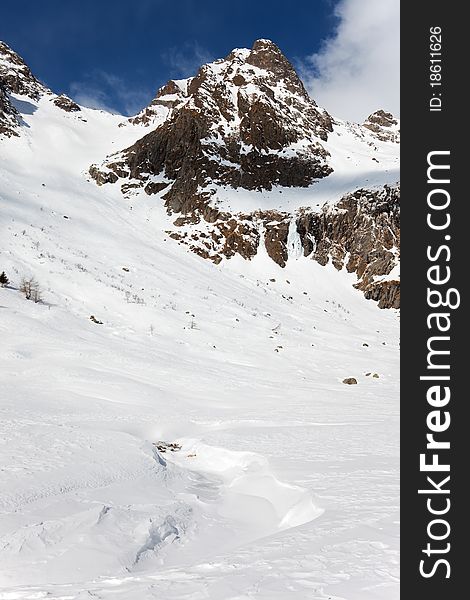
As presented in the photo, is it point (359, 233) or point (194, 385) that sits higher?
point (359, 233)

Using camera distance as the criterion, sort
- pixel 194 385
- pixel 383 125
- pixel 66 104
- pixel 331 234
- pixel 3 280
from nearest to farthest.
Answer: pixel 194 385 < pixel 3 280 < pixel 331 234 < pixel 66 104 < pixel 383 125

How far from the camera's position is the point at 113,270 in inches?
1011

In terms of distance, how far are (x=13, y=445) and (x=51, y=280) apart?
15493 millimetres

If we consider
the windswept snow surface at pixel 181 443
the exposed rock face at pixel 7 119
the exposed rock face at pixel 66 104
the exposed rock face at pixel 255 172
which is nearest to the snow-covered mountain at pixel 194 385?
the windswept snow surface at pixel 181 443

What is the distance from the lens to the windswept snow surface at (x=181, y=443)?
3.29m

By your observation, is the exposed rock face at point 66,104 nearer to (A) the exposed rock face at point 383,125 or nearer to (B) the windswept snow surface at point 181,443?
(A) the exposed rock face at point 383,125

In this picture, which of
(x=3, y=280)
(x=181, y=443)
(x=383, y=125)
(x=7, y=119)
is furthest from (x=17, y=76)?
(x=181, y=443)

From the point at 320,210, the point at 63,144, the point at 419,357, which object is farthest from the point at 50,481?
the point at 63,144

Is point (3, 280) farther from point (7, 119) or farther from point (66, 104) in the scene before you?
point (66, 104)

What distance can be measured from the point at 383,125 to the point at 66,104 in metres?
68.0

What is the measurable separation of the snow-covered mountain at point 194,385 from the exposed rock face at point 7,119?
281 cm

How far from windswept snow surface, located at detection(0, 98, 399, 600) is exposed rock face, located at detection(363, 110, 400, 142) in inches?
2622

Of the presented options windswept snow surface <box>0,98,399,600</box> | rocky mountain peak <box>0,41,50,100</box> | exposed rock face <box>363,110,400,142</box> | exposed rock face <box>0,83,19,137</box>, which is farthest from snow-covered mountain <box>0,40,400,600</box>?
exposed rock face <box>363,110,400,142</box>

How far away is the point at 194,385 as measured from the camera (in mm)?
12289
